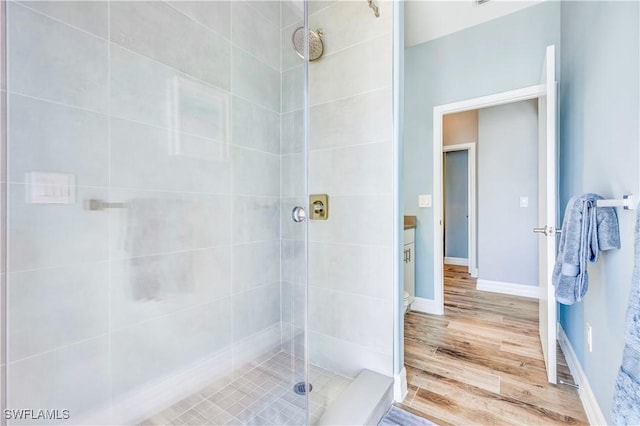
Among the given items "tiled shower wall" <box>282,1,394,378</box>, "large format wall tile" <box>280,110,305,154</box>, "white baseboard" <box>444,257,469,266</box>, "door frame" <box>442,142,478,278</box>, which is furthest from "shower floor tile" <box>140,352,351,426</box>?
"white baseboard" <box>444,257,469,266</box>

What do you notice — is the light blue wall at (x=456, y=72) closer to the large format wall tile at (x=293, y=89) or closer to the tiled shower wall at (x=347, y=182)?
the tiled shower wall at (x=347, y=182)

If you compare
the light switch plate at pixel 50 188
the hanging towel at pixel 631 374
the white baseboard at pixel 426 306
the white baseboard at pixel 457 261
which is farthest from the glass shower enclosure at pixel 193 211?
the white baseboard at pixel 457 261

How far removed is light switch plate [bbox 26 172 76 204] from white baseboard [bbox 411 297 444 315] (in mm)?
2716

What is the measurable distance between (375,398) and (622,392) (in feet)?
2.91

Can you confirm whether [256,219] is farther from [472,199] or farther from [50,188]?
[472,199]

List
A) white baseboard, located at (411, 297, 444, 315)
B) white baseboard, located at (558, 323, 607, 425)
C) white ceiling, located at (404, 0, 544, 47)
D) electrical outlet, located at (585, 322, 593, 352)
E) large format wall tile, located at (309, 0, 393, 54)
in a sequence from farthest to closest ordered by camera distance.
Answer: white baseboard, located at (411, 297, 444, 315) < white ceiling, located at (404, 0, 544, 47) < large format wall tile, located at (309, 0, 393, 54) < electrical outlet, located at (585, 322, 593, 352) < white baseboard, located at (558, 323, 607, 425)

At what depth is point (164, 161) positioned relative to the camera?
1.32 m

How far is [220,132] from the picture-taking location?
154 cm

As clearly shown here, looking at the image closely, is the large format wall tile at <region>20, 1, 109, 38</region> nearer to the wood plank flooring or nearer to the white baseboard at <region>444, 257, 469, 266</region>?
the wood plank flooring

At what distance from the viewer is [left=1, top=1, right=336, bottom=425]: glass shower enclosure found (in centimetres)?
97

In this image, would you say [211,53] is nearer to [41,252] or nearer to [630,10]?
[41,252]

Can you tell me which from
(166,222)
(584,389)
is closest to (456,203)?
(584,389)

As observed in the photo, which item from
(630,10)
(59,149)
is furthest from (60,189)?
(630,10)

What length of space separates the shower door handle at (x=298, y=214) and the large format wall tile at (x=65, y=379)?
963 millimetres
